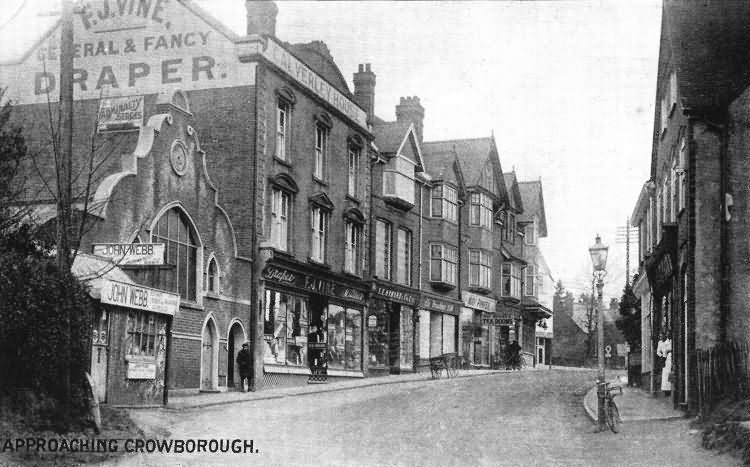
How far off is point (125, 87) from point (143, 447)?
1762cm

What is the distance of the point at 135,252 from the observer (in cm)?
1756

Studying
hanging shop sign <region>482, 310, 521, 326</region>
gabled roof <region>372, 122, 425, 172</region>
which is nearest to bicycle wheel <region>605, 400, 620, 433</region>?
gabled roof <region>372, 122, 425, 172</region>

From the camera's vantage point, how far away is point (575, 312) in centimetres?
10875

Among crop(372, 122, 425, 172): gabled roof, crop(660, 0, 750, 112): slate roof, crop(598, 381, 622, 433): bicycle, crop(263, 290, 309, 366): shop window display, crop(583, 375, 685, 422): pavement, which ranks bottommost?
crop(583, 375, 685, 422): pavement

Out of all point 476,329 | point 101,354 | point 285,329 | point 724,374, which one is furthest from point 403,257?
point 724,374

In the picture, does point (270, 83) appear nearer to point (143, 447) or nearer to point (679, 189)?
point (679, 189)

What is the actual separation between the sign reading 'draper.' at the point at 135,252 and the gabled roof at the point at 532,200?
48773 millimetres

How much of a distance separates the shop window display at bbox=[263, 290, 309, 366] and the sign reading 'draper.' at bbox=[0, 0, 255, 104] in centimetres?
690

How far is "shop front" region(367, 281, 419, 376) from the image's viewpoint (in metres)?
38.6

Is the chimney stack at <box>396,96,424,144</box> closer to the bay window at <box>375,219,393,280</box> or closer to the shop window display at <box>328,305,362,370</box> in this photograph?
the bay window at <box>375,219,393,280</box>

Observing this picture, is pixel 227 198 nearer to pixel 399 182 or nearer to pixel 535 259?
pixel 399 182

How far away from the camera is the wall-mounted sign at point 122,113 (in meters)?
28.2

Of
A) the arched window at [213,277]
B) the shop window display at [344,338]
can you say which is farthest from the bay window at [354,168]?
the arched window at [213,277]

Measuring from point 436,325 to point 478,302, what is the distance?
5.81 meters
